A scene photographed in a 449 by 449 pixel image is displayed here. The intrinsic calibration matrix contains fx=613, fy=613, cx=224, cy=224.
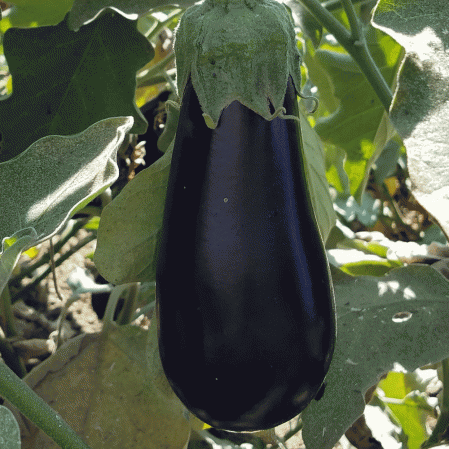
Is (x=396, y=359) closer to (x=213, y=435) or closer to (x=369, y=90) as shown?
(x=213, y=435)

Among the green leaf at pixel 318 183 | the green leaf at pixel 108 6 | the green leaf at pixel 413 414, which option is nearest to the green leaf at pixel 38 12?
the green leaf at pixel 108 6

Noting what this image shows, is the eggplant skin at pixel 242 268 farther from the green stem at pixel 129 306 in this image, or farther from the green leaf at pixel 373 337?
the green stem at pixel 129 306

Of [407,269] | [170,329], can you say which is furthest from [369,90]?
[170,329]

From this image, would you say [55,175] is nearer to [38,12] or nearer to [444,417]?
[38,12]

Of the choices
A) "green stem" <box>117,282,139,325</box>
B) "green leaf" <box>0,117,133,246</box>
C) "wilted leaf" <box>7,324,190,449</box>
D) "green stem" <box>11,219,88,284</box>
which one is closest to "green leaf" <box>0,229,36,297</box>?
"green leaf" <box>0,117,133,246</box>

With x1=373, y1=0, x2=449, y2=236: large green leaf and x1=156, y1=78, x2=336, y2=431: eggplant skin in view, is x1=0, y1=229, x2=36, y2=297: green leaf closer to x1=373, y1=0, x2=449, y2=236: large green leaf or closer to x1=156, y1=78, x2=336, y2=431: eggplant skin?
x1=156, y1=78, x2=336, y2=431: eggplant skin

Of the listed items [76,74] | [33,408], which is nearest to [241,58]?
[33,408]
